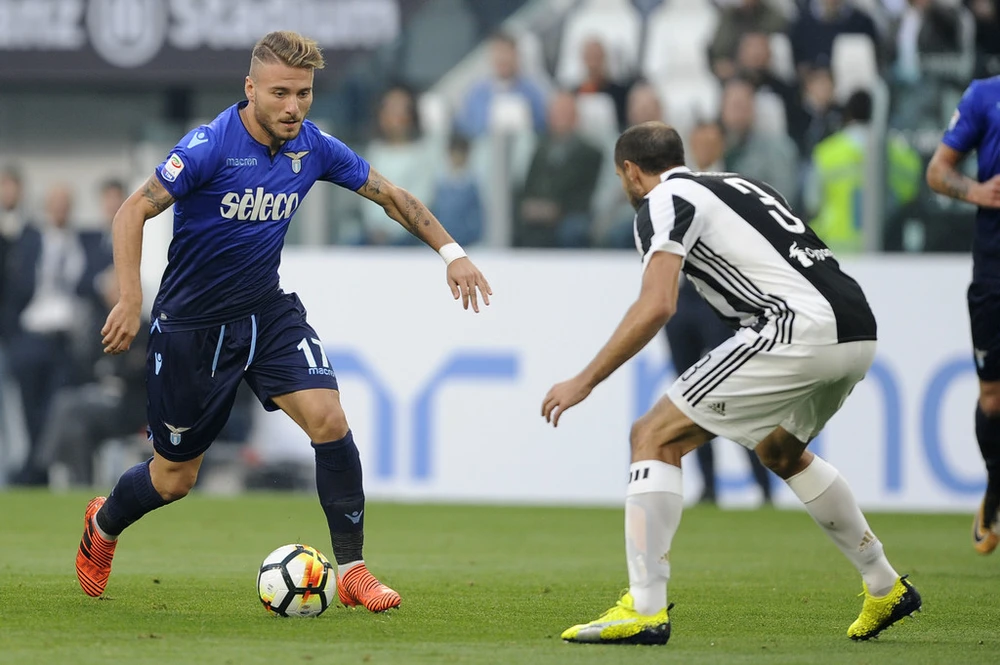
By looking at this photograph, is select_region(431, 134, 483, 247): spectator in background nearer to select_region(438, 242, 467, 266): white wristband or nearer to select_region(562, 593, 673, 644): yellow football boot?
select_region(438, 242, 467, 266): white wristband

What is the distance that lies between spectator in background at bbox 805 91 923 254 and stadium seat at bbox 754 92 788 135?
1.54 ft

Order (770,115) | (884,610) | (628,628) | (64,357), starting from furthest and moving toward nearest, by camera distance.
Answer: (64,357), (770,115), (884,610), (628,628)

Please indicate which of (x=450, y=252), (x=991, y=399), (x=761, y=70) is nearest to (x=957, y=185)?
(x=991, y=399)

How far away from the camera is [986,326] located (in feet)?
28.6

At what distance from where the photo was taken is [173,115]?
1939 centimetres

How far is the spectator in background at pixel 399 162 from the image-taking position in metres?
14.4

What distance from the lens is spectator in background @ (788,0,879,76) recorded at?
1567 centimetres

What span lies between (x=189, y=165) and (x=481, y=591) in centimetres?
241

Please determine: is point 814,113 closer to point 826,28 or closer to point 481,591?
point 826,28

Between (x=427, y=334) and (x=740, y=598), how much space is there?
6.57 metres

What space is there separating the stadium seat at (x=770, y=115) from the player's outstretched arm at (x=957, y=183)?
526cm

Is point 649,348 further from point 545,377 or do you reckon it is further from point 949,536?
point 949,536

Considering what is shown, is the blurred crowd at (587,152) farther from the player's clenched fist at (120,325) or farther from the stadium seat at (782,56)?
the player's clenched fist at (120,325)

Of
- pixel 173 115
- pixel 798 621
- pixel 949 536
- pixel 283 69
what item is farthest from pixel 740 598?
pixel 173 115
